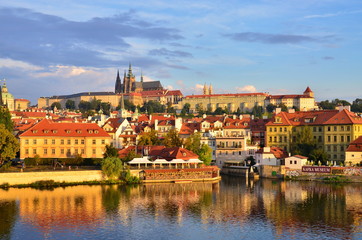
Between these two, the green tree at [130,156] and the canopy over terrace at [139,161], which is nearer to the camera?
the canopy over terrace at [139,161]

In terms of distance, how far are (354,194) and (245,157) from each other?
28593mm

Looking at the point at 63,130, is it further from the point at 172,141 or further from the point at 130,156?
the point at 172,141

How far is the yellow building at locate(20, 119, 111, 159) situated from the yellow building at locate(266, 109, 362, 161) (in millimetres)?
31203

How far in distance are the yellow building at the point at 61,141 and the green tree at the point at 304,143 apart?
1202 inches

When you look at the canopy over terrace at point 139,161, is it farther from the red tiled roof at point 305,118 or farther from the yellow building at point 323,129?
the red tiled roof at point 305,118

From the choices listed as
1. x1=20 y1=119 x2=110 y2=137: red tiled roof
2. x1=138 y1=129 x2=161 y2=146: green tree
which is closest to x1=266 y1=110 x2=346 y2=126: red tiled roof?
x1=138 y1=129 x2=161 y2=146: green tree

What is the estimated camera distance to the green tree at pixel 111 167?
67.7 m

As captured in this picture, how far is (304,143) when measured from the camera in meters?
86.3

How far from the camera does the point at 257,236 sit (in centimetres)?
4025

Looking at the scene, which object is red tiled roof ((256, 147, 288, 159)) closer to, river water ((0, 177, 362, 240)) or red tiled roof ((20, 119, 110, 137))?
river water ((0, 177, 362, 240))

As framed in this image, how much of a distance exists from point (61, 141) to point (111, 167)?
1614 cm

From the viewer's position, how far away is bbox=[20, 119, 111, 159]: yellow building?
7975 cm

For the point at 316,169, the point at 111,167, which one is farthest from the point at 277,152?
the point at 111,167

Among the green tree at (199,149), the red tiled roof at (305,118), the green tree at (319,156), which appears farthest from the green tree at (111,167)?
the red tiled roof at (305,118)
